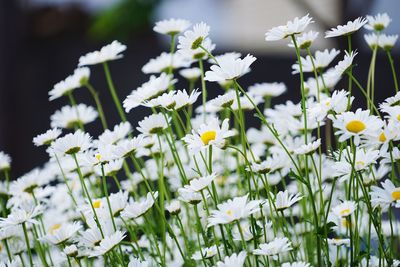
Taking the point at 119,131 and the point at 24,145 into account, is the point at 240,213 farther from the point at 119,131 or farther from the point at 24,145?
the point at 24,145

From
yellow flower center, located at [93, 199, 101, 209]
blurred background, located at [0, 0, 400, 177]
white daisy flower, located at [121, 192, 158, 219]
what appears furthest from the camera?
blurred background, located at [0, 0, 400, 177]

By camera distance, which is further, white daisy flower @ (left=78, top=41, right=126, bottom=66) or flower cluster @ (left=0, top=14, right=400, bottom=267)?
white daisy flower @ (left=78, top=41, right=126, bottom=66)

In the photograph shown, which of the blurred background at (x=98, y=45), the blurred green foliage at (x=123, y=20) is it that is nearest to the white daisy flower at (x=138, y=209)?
the blurred background at (x=98, y=45)

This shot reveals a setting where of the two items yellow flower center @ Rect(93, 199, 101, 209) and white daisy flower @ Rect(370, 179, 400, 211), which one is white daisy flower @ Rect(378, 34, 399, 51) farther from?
yellow flower center @ Rect(93, 199, 101, 209)

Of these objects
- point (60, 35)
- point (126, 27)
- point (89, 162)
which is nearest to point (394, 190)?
point (89, 162)

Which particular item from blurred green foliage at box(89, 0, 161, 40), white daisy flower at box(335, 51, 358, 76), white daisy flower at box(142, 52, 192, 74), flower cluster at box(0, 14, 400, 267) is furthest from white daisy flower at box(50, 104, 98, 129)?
blurred green foliage at box(89, 0, 161, 40)

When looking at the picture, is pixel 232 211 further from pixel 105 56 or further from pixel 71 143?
pixel 105 56
